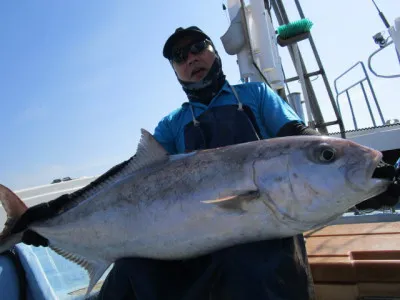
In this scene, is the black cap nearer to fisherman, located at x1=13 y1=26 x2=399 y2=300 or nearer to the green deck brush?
fisherman, located at x1=13 y1=26 x2=399 y2=300

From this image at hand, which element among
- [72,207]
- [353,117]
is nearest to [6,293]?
[72,207]

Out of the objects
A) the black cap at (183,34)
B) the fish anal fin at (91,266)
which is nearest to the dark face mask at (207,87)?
the black cap at (183,34)

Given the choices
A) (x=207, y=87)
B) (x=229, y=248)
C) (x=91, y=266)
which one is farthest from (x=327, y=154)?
(x=91, y=266)

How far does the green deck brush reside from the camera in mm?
5477

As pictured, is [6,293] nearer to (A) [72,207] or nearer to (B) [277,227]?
(A) [72,207]

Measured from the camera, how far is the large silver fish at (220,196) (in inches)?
68.3

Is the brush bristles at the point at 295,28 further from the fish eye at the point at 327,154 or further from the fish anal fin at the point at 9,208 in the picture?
the fish anal fin at the point at 9,208

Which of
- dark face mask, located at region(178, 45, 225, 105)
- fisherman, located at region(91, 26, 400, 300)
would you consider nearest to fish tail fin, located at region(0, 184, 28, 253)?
fisherman, located at region(91, 26, 400, 300)

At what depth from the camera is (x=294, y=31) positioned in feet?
18.2

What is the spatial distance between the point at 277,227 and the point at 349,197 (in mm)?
384

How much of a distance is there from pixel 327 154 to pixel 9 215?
2377 millimetres

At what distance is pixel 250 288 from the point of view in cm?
177

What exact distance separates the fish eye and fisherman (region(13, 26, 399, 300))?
20.1 inches

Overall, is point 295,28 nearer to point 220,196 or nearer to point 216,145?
point 216,145
